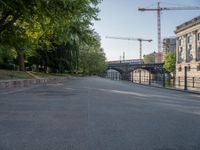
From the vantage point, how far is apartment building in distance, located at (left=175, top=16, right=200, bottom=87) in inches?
3388

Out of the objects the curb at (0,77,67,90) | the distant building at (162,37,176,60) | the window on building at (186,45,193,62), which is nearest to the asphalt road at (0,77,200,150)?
the curb at (0,77,67,90)

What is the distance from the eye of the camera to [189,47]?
9181 cm

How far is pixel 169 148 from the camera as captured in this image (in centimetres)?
632

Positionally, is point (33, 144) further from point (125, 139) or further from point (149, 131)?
point (149, 131)

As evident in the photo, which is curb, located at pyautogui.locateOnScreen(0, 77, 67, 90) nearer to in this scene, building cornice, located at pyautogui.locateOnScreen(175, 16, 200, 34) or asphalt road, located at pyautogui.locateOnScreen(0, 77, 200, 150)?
asphalt road, located at pyautogui.locateOnScreen(0, 77, 200, 150)

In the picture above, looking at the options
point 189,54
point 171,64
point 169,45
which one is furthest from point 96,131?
point 169,45

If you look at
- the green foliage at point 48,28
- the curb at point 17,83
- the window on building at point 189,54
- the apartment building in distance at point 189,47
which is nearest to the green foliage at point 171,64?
the apartment building in distance at point 189,47

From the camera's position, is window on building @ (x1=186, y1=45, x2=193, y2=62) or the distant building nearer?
window on building @ (x1=186, y1=45, x2=193, y2=62)

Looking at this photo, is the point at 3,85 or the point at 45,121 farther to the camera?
the point at 3,85

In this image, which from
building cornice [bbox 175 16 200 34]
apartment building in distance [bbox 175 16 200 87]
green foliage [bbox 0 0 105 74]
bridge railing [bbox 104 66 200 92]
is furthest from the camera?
building cornice [bbox 175 16 200 34]

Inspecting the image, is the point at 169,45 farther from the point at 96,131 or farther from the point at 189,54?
the point at 96,131

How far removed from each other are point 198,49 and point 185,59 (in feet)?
26.6

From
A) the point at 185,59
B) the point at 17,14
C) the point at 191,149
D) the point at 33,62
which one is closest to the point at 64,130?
the point at 191,149

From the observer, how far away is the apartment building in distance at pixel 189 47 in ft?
282
